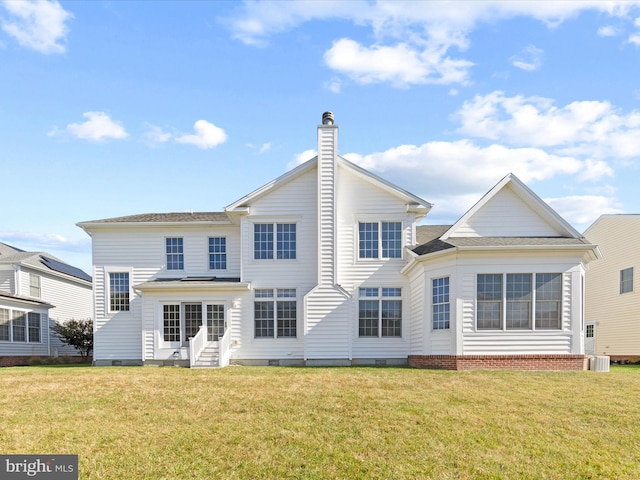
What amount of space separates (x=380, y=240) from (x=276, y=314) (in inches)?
218

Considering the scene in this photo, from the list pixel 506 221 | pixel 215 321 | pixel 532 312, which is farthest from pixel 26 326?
pixel 532 312

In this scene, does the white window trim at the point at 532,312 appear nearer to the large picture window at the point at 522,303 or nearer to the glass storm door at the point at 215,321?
the large picture window at the point at 522,303

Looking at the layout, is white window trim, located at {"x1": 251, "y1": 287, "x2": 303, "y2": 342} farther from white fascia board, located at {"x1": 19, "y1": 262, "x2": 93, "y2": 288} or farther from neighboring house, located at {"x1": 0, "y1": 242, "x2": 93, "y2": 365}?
white fascia board, located at {"x1": 19, "y1": 262, "x2": 93, "y2": 288}

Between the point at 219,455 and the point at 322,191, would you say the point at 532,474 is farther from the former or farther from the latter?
the point at 322,191

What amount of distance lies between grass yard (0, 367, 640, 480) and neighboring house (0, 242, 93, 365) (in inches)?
598

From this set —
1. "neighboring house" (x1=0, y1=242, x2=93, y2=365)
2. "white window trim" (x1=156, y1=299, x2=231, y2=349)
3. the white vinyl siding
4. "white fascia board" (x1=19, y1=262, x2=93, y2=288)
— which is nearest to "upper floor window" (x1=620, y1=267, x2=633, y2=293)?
the white vinyl siding

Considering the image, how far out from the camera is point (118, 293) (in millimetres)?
22047

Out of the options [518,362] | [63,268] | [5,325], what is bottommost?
[5,325]

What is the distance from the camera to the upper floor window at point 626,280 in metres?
25.7

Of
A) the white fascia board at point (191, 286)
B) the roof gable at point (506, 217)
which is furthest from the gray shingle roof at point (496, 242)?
the white fascia board at point (191, 286)

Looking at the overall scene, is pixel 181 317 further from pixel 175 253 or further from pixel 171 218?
pixel 171 218

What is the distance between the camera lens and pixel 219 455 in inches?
303

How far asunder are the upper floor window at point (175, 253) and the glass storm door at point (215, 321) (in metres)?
2.74

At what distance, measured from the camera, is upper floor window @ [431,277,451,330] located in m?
17.6
